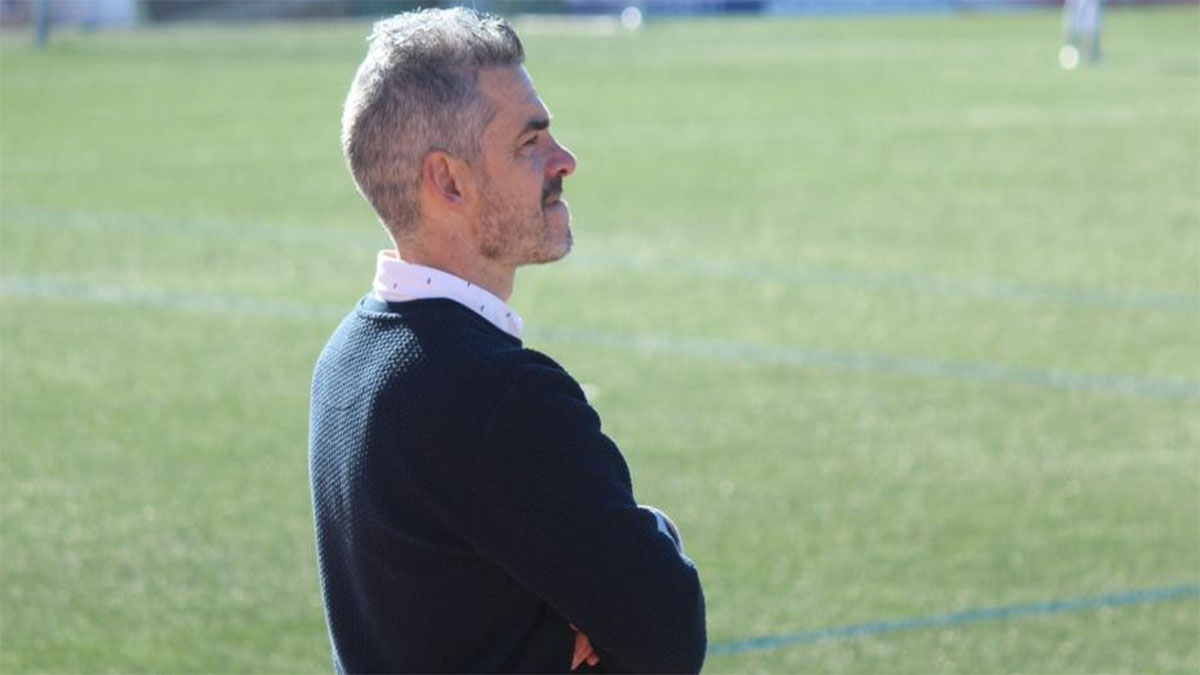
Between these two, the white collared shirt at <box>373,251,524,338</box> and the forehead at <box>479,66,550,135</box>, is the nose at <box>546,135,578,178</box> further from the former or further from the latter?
the white collared shirt at <box>373,251,524,338</box>

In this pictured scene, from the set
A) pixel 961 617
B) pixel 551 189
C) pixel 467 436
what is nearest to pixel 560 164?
pixel 551 189

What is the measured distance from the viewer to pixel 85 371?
9.75 metres

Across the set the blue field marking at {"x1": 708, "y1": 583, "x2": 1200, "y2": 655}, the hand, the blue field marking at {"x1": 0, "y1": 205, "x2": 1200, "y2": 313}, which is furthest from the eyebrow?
the blue field marking at {"x1": 0, "y1": 205, "x2": 1200, "y2": 313}

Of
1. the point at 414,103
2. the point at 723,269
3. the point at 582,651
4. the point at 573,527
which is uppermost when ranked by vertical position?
the point at 414,103

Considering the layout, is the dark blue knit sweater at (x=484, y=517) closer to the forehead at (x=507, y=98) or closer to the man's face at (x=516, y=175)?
the man's face at (x=516, y=175)

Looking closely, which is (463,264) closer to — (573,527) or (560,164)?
(560,164)

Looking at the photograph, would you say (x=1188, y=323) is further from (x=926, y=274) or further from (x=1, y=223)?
(x=1, y=223)

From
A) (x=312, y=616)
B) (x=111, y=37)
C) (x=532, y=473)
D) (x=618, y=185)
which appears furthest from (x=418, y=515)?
(x=111, y=37)

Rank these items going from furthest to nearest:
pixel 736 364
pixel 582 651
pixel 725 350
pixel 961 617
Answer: pixel 725 350, pixel 736 364, pixel 961 617, pixel 582 651

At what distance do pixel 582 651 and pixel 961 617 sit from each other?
11.4ft

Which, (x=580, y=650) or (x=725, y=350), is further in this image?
(x=725, y=350)

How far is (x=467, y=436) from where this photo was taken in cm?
295

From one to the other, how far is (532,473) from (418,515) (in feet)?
0.60

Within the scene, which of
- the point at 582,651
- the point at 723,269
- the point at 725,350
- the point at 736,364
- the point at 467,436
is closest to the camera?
the point at 467,436
